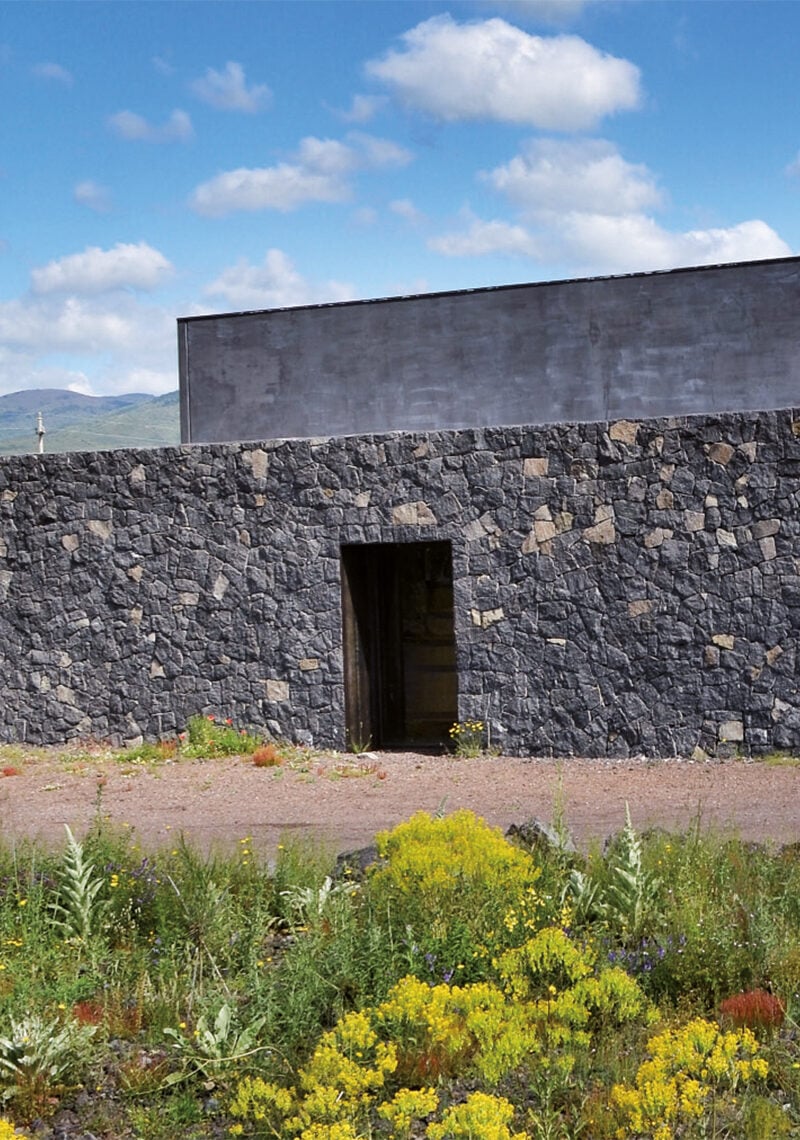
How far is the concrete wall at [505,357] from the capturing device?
1605 cm

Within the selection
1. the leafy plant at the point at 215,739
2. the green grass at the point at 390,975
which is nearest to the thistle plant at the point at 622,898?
the green grass at the point at 390,975

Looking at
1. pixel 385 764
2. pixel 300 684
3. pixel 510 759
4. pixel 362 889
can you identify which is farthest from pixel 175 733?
pixel 362 889

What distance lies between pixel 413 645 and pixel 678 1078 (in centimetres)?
1094

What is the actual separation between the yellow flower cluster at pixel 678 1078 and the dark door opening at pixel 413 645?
406 inches

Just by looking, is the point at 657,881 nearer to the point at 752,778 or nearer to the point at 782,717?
the point at 752,778

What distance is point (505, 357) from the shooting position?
55.0 feet

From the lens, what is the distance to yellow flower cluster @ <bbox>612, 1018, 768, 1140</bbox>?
12.3 ft

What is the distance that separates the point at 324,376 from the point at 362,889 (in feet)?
40.1

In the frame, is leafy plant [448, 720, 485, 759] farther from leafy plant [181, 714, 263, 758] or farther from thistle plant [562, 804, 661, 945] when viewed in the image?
thistle plant [562, 804, 661, 945]

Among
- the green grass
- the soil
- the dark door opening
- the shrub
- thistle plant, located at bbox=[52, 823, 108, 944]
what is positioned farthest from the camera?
the dark door opening

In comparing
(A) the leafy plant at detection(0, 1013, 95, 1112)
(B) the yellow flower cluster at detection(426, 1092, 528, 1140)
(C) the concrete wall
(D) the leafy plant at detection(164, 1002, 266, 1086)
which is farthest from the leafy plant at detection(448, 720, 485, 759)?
(B) the yellow flower cluster at detection(426, 1092, 528, 1140)

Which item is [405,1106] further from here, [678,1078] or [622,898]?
[622,898]

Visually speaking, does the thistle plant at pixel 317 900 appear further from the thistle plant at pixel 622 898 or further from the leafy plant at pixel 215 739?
the leafy plant at pixel 215 739

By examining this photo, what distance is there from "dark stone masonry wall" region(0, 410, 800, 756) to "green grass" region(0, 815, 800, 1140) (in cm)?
569
